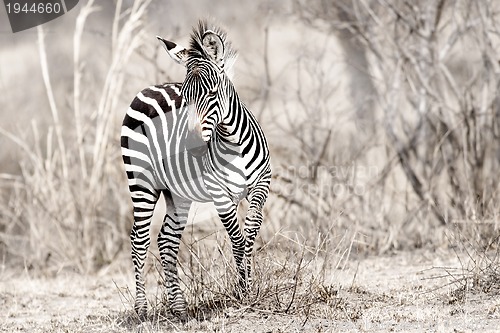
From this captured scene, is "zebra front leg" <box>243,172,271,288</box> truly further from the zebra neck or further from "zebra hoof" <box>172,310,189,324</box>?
"zebra hoof" <box>172,310,189,324</box>

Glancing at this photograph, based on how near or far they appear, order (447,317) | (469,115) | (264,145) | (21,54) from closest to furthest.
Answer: (447,317), (264,145), (469,115), (21,54)

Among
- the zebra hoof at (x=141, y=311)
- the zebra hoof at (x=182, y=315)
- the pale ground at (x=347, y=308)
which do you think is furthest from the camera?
the zebra hoof at (x=141, y=311)

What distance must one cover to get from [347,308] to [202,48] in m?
2.05

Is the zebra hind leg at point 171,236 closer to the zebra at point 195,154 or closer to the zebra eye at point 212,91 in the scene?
the zebra at point 195,154

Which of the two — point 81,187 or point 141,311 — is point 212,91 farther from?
point 81,187

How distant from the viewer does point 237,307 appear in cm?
541

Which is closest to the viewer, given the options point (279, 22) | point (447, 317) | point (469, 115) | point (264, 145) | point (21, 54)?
point (447, 317)

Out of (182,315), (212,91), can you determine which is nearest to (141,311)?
(182,315)

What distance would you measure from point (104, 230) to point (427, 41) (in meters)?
4.67

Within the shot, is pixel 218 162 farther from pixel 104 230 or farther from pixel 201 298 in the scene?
pixel 104 230

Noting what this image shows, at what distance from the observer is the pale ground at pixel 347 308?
5.19 meters

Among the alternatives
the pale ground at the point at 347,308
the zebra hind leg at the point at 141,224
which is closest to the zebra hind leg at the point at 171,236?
the zebra hind leg at the point at 141,224

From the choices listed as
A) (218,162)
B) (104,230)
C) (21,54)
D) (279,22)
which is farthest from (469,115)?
(21,54)

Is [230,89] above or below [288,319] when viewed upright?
above
